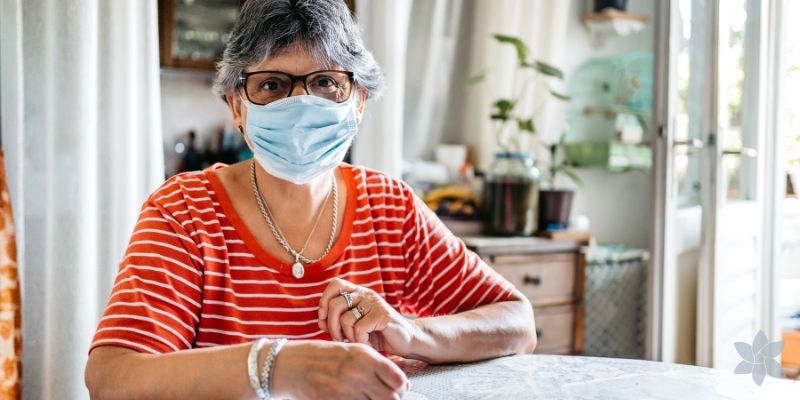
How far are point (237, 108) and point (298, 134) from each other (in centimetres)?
15

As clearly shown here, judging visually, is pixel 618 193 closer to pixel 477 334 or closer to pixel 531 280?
pixel 531 280

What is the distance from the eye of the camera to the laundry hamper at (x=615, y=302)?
302 cm

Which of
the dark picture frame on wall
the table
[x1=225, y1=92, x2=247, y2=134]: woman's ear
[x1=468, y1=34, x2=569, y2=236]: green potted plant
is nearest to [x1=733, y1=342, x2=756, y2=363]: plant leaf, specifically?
the table

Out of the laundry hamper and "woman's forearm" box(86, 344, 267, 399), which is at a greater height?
"woman's forearm" box(86, 344, 267, 399)

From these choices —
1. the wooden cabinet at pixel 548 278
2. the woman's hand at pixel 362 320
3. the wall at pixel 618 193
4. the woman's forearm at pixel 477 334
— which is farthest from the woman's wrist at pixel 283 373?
the wall at pixel 618 193

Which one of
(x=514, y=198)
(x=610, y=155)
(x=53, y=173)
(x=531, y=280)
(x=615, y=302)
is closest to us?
(x=53, y=173)

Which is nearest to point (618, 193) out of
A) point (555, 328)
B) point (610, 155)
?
point (610, 155)

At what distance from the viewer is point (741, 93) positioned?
2.45 meters

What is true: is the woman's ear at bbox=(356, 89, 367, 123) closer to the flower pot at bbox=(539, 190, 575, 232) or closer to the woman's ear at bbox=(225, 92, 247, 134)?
the woman's ear at bbox=(225, 92, 247, 134)

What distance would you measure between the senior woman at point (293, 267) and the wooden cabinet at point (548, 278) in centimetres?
131

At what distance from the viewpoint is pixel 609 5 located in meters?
Result: 3.29

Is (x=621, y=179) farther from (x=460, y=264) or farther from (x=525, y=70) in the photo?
(x=460, y=264)

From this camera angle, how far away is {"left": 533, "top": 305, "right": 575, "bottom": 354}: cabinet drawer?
2.69m

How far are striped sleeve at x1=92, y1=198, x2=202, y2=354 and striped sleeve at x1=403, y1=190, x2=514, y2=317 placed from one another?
1.25ft
